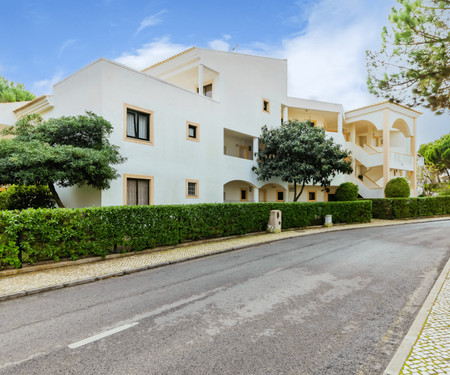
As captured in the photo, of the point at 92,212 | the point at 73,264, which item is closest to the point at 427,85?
the point at 92,212

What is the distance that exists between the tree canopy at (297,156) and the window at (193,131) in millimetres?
5617

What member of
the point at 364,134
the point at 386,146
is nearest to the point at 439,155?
the point at 364,134

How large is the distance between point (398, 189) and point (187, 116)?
19.0 m

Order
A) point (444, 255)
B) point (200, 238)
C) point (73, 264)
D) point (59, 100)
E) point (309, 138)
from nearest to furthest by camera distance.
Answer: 1. point (73, 264)
2. point (444, 255)
3. point (200, 238)
4. point (59, 100)
5. point (309, 138)

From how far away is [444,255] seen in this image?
9.30 m

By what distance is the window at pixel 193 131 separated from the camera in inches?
589

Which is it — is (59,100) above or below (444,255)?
above

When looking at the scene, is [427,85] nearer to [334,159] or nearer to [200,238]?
[200,238]

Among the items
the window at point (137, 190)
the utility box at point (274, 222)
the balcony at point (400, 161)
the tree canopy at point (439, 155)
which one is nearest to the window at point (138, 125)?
the window at point (137, 190)

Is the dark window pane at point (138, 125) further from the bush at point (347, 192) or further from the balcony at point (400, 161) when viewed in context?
the balcony at point (400, 161)

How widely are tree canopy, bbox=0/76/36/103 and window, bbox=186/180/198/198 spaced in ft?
79.4

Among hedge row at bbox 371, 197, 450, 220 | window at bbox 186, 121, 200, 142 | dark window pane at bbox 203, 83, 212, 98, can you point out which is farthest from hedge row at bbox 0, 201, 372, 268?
hedge row at bbox 371, 197, 450, 220

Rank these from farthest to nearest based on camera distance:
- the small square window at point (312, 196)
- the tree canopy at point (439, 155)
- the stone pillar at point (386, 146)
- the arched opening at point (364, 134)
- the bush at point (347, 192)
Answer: the tree canopy at point (439, 155)
the arched opening at point (364, 134)
the small square window at point (312, 196)
the stone pillar at point (386, 146)
the bush at point (347, 192)

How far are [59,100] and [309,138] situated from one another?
48.4ft
